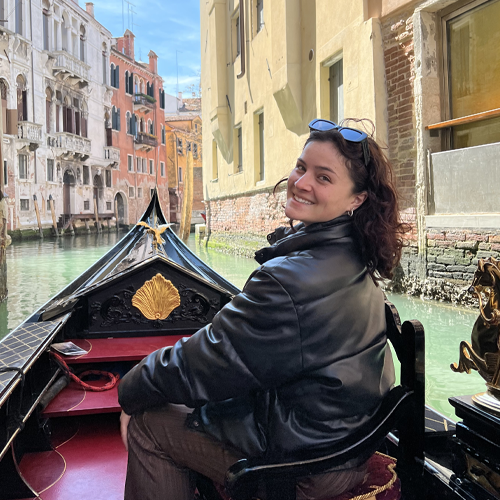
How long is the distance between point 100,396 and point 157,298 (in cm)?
44

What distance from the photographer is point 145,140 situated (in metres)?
24.9

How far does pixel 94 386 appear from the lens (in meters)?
1.74

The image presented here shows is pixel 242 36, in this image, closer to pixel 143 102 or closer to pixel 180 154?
pixel 143 102

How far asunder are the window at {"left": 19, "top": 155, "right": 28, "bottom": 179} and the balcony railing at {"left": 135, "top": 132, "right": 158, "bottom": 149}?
933 cm

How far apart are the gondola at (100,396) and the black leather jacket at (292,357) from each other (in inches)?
7.9

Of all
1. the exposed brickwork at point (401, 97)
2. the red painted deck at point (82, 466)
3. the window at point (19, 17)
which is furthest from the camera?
the window at point (19, 17)

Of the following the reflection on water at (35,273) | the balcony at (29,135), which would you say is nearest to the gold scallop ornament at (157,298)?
the reflection on water at (35,273)

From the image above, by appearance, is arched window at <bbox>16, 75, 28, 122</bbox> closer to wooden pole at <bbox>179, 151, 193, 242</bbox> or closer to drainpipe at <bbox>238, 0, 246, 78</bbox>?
wooden pole at <bbox>179, 151, 193, 242</bbox>

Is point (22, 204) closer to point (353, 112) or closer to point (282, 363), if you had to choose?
point (353, 112)

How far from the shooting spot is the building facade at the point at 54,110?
1480cm

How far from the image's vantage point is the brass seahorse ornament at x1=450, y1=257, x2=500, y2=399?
77cm

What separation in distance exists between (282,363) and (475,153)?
12.1 ft

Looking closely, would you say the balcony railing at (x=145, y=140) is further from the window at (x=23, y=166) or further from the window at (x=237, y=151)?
the window at (x=237, y=151)

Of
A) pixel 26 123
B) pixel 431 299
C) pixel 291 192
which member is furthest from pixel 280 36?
pixel 26 123
